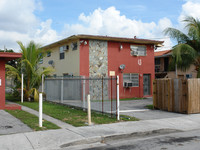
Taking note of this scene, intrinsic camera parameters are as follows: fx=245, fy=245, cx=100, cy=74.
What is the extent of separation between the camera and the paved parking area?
8.26 metres

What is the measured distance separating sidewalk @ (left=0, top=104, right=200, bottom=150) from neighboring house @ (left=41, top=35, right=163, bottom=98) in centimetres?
1017

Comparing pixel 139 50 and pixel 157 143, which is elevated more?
pixel 139 50

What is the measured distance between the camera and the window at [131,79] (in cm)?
2119

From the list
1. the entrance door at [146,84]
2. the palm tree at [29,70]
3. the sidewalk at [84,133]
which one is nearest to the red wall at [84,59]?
the palm tree at [29,70]

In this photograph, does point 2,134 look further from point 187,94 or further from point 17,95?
point 17,95

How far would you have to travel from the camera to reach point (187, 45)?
46.7 ft

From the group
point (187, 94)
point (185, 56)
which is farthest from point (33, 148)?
point (185, 56)

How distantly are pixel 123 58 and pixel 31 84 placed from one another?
8.18 m

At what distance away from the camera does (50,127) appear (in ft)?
29.1

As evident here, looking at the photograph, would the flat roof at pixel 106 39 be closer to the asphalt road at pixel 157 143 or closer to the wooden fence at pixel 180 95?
the wooden fence at pixel 180 95

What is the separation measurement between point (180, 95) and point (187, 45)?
11.4 feet

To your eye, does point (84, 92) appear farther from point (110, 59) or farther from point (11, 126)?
point (110, 59)

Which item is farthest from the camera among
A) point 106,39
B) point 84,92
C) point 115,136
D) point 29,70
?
point 106,39

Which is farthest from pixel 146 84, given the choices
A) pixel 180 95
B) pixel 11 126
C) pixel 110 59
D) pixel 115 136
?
pixel 11 126
